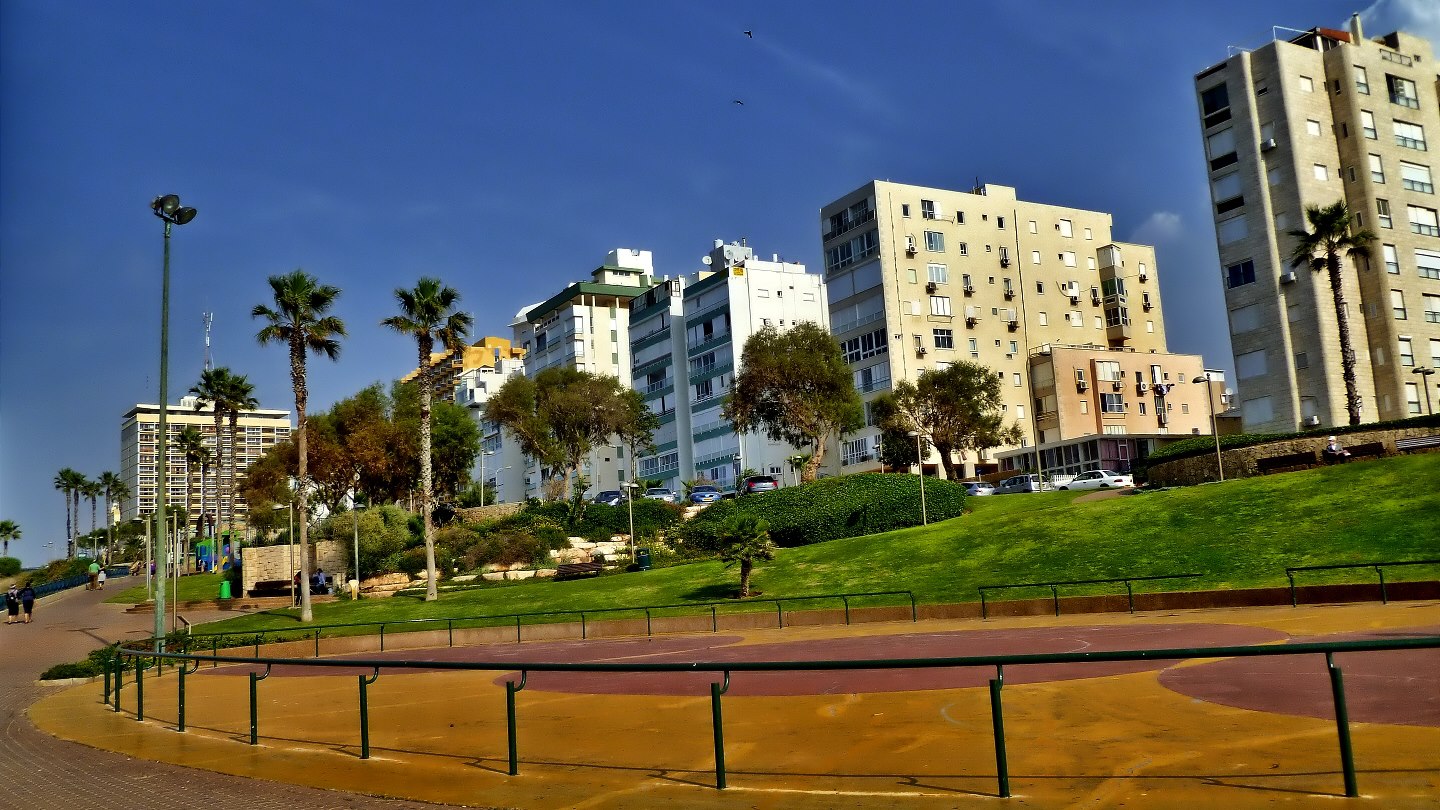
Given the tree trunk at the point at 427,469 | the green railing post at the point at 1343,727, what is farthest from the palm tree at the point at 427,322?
the green railing post at the point at 1343,727

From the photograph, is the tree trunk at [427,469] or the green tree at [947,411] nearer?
the tree trunk at [427,469]

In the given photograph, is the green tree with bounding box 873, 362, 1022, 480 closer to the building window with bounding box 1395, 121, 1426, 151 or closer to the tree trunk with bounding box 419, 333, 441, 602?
the building window with bounding box 1395, 121, 1426, 151

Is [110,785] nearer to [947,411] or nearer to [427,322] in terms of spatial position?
A: [427,322]

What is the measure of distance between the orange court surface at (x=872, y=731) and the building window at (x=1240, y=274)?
50.7 m

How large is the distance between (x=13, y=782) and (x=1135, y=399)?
8733 centimetres

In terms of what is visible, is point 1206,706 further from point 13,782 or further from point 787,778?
point 13,782

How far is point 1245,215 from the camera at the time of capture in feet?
217

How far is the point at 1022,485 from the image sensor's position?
63.9 metres

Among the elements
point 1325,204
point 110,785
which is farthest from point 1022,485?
point 110,785

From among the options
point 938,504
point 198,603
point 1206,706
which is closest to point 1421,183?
point 938,504

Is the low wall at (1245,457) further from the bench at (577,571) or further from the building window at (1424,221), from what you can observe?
the building window at (1424,221)

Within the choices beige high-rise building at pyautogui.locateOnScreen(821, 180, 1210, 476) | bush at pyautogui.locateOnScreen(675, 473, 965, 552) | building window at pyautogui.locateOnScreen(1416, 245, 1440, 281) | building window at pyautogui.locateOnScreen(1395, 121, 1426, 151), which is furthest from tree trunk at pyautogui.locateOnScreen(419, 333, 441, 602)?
building window at pyautogui.locateOnScreen(1395, 121, 1426, 151)

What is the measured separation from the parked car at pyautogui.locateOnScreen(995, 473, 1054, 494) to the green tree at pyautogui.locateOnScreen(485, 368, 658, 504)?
88.8ft

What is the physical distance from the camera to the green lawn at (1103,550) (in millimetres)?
27859
